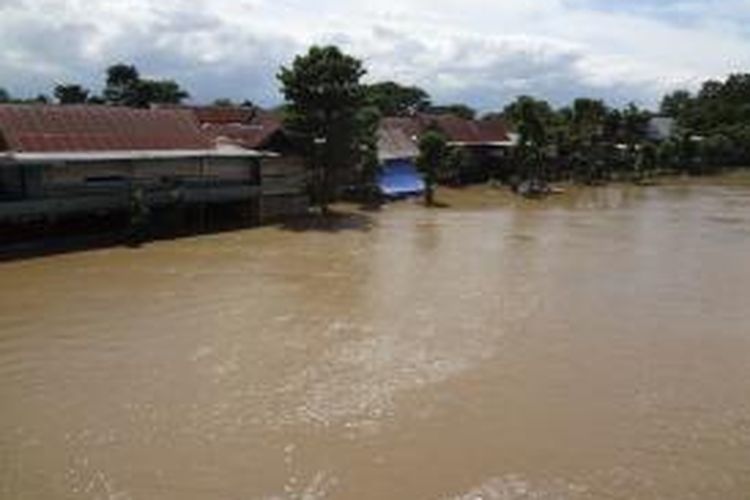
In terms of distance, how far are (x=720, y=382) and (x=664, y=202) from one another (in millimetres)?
31548

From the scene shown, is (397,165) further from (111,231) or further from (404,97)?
(404,97)

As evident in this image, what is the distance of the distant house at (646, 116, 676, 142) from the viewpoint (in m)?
66.4

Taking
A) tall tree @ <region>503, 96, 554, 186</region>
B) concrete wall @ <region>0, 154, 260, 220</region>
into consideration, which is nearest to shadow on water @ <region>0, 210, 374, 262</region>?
concrete wall @ <region>0, 154, 260, 220</region>

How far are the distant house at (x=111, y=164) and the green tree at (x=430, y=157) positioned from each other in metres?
8.91

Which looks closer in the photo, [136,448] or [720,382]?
[136,448]

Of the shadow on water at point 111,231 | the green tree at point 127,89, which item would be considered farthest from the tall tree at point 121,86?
the shadow on water at point 111,231

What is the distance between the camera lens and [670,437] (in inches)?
510

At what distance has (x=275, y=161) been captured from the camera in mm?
35125

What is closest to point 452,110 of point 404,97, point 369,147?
point 404,97

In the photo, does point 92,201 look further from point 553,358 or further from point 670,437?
point 670,437

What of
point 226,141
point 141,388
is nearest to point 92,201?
point 226,141

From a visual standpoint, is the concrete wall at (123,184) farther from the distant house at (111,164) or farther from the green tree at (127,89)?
the green tree at (127,89)

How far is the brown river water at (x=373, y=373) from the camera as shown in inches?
458

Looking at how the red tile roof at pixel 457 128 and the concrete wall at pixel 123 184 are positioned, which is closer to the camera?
the concrete wall at pixel 123 184
